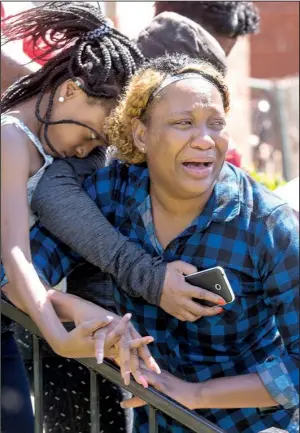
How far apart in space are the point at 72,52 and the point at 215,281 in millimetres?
913

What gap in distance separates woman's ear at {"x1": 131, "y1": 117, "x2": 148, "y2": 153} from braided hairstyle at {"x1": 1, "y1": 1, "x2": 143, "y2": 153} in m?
0.16

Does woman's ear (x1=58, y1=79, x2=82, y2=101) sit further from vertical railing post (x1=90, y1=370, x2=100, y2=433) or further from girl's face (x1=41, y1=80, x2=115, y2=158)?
vertical railing post (x1=90, y1=370, x2=100, y2=433)

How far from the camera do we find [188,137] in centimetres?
250

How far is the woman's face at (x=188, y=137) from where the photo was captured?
250 cm

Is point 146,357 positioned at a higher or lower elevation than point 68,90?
lower

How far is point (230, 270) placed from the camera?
251cm

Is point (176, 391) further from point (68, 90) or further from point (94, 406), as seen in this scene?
point (68, 90)

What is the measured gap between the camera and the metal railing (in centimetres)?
223

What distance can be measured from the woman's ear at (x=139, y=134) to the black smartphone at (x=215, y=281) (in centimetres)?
45

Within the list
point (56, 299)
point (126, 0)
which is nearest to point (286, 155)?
point (126, 0)

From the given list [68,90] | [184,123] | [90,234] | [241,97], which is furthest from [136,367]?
[241,97]

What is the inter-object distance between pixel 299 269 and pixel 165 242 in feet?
1.26

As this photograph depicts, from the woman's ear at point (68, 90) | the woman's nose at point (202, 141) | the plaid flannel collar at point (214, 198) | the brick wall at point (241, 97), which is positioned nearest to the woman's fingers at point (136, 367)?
the plaid flannel collar at point (214, 198)

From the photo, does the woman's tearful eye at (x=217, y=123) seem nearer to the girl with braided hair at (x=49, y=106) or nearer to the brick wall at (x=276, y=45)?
the girl with braided hair at (x=49, y=106)
